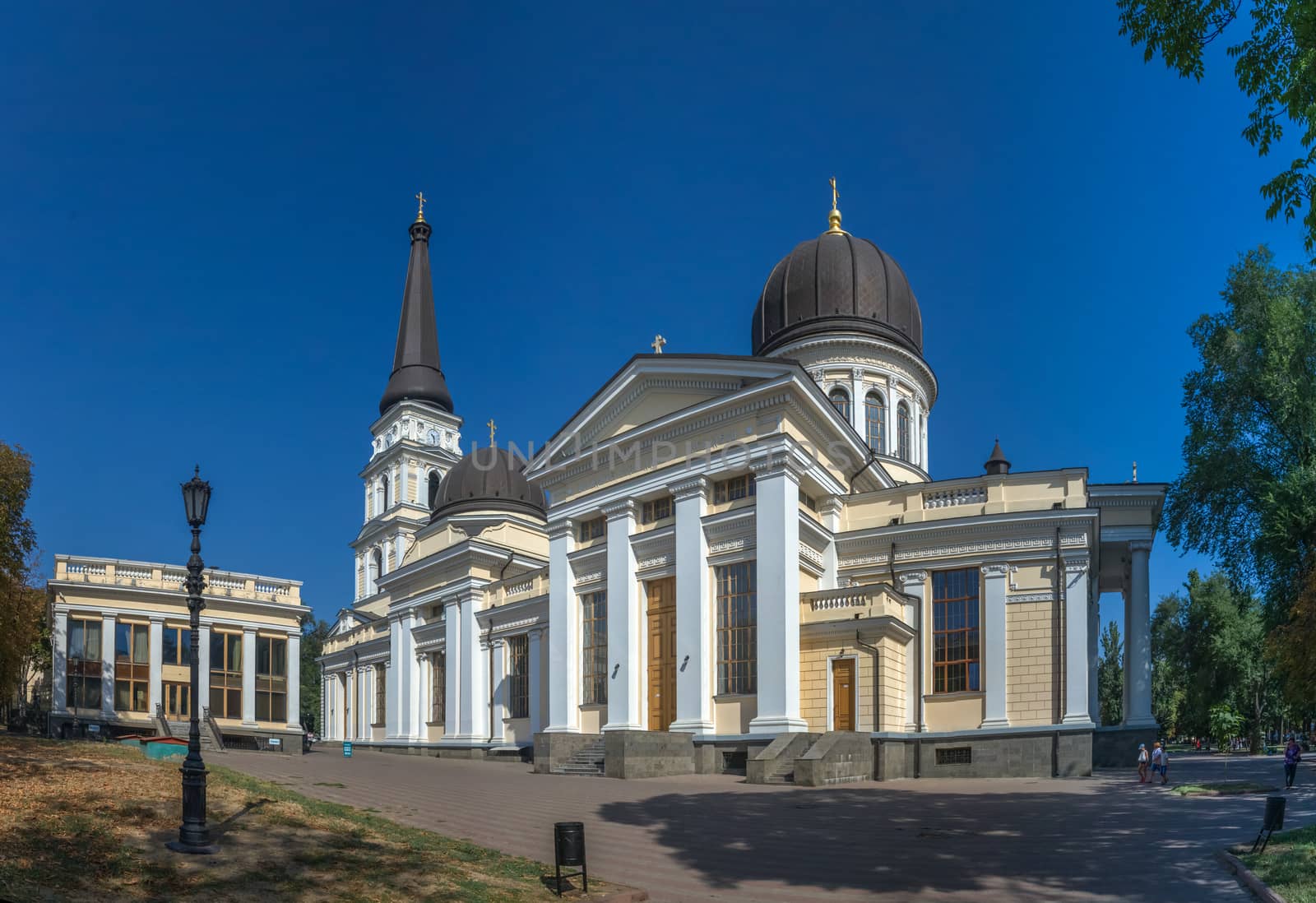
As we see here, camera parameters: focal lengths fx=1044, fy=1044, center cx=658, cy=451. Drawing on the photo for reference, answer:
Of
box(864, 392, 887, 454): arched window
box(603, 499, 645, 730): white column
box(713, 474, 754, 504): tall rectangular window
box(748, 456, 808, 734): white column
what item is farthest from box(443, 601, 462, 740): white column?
box(748, 456, 808, 734): white column

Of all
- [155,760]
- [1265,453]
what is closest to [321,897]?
[155,760]

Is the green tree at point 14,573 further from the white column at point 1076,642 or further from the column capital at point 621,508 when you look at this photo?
the white column at point 1076,642

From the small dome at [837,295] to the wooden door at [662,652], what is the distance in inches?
631

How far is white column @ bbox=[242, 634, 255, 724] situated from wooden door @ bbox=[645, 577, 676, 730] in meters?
20.1

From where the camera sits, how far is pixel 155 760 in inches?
778

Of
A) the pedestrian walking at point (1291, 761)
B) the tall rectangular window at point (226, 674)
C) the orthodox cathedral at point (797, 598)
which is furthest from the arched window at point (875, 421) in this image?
the tall rectangular window at point (226, 674)

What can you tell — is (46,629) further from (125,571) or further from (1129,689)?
(1129,689)

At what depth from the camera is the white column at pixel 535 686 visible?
3916 cm

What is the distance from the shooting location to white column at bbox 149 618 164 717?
134 feet

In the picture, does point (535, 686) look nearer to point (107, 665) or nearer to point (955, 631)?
point (955, 631)

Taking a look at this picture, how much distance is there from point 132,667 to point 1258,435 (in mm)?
41990

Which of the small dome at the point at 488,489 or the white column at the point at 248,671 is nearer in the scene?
the white column at the point at 248,671

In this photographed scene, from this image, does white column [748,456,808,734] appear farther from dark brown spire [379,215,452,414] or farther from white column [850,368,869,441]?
dark brown spire [379,215,452,414]

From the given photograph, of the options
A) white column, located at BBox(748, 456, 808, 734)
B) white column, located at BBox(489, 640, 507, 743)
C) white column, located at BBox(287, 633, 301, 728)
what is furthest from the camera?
white column, located at BBox(287, 633, 301, 728)
